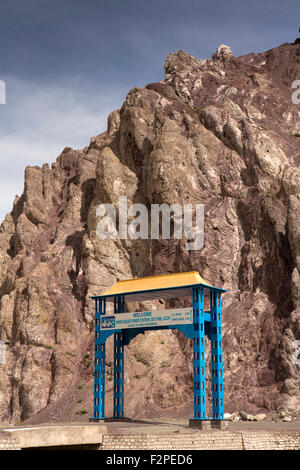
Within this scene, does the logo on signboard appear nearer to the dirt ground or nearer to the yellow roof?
the yellow roof

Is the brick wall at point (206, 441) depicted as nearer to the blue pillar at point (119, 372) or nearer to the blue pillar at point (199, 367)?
the blue pillar at point (199, 367)

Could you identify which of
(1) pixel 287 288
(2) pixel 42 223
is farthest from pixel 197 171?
(2) pixel 42 223

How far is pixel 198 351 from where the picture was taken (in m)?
33.2

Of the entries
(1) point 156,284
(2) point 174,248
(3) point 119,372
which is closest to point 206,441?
(1) point 156,284

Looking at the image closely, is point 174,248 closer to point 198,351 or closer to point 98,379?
point 98,379

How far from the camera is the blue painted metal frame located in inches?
1307

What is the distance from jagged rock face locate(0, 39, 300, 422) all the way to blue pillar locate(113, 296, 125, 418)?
7.75 m

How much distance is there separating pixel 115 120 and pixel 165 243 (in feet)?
89.6

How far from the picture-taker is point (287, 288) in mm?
50094

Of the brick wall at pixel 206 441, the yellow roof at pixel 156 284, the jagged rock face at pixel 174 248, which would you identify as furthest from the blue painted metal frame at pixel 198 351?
the jagged rock face at pixel 174 248

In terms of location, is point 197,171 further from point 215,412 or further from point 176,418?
point 215,412

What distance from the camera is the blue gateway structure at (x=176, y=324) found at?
3331 centimetres

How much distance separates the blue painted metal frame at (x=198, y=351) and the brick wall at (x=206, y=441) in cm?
493
